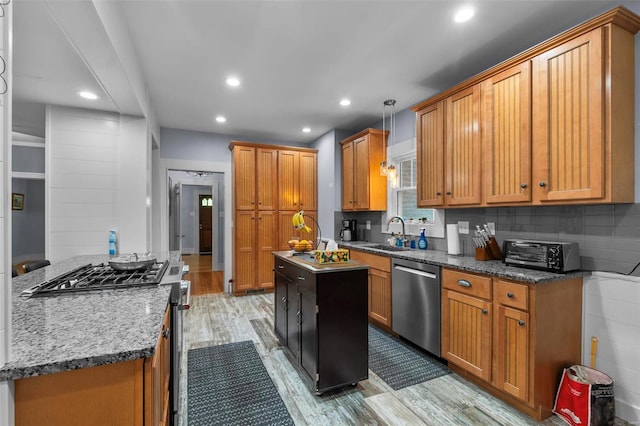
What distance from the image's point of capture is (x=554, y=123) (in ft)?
6.61

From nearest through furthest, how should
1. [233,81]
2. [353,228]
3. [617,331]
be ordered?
[617,331] → [233,81] → [353,228]

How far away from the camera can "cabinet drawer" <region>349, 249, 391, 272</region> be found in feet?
10.5

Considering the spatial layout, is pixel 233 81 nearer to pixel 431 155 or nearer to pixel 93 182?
pixel 93 182

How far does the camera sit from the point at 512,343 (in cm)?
198

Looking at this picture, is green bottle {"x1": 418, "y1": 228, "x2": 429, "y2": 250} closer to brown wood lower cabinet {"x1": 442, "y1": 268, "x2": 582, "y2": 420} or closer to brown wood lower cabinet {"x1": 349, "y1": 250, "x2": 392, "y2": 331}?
brown wood lower cabinet {"x1": 349, "y1": 250, "x2": 392, "y2": 331}

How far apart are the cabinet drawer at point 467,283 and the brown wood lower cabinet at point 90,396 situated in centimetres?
211

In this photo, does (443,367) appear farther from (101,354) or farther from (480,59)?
(480,59)

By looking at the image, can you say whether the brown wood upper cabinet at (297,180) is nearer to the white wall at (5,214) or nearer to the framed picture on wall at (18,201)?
the framed picture on wall at (18,201)

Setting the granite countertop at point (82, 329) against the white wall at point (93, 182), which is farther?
the white wall at point (93, 182)

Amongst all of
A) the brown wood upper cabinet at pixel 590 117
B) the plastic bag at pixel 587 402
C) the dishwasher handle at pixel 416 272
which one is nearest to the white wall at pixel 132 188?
the dishwasher handle at pixel 416 272

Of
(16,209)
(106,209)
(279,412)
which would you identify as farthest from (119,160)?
(279,412)

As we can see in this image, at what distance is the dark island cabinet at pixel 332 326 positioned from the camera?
82.8 inches

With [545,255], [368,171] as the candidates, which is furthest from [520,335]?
[368,171]

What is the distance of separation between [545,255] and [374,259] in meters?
1.67
